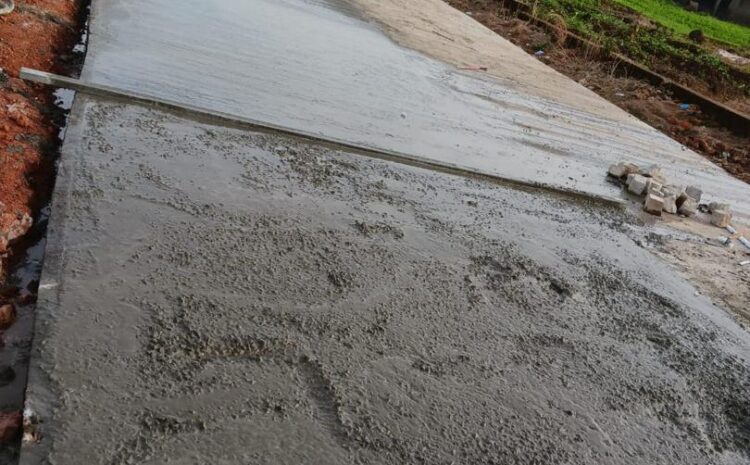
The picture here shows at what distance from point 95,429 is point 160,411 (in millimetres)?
245

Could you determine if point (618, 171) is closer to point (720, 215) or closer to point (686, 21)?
point (720, 215)

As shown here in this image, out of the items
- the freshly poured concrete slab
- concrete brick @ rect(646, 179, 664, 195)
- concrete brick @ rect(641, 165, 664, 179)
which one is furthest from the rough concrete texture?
concrete brick @ rect(641, 165, 664, 179)

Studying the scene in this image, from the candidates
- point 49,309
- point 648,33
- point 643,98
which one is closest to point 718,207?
point 643,98

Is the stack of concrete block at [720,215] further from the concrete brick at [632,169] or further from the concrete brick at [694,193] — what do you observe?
the concrete brick at [632,169]

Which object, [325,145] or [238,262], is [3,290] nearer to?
[238,262]

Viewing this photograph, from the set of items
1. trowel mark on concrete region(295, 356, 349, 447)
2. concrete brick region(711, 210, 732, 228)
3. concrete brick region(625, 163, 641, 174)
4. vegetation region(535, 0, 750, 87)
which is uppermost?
vegetation region(535, 0, 750, 87)

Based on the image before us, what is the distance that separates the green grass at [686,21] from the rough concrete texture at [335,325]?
47.6ft

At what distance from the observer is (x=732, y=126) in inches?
385

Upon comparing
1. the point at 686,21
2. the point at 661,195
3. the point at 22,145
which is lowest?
the point at 661,195

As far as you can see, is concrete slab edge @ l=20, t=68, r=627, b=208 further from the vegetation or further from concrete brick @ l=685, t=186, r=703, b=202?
the vegetation

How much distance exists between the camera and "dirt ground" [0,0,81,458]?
262 cm

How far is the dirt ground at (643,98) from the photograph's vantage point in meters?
8.95

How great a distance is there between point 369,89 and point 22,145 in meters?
3.66

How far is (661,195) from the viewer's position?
5.99 metres
